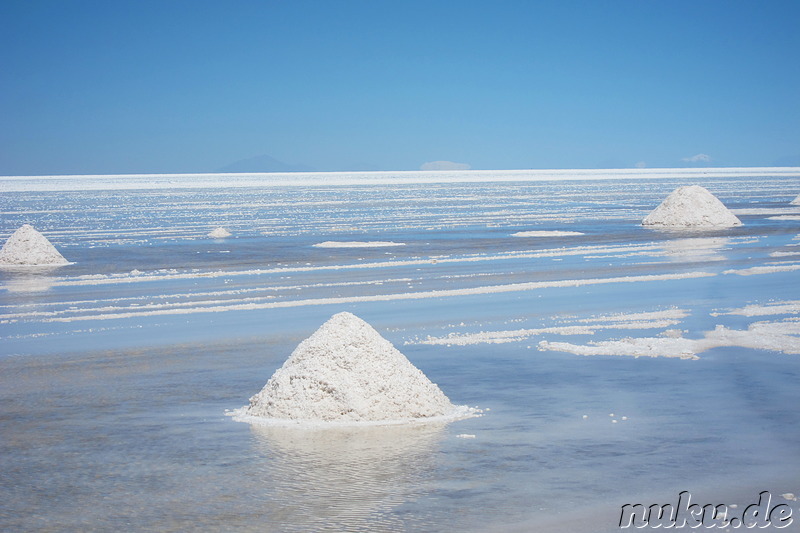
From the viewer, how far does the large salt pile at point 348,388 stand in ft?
28.7

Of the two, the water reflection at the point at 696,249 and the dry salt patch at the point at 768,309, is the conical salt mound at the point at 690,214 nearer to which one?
the water reflection at the point at 696,249

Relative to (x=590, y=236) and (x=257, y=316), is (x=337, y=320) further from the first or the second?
(x=590, y=236)

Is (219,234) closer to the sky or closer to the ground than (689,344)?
closer to the sky

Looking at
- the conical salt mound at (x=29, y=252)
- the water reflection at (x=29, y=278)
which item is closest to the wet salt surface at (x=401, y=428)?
the water reflection at (x=29, y=278)

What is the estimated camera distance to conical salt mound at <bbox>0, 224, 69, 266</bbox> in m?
25.5

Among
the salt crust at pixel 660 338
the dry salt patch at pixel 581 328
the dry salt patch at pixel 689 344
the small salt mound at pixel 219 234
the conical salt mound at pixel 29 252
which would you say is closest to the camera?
the dry salt patch at pixel 689 344

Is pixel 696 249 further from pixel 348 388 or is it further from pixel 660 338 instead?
pixel 348 388

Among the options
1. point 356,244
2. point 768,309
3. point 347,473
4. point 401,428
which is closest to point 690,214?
point 356,244

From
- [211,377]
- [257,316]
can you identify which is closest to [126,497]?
[211,377]

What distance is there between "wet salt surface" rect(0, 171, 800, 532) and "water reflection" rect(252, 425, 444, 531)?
0.08 ft

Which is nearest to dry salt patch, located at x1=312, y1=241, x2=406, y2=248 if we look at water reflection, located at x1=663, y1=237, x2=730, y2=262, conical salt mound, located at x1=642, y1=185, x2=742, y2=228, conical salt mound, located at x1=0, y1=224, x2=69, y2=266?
conical salt mound, located at x1=0, y1=224, x2=69, y2=266

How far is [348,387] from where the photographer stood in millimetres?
8805

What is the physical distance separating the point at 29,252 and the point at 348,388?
1934 centimetres

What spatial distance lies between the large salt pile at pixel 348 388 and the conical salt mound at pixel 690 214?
29.4 meters
